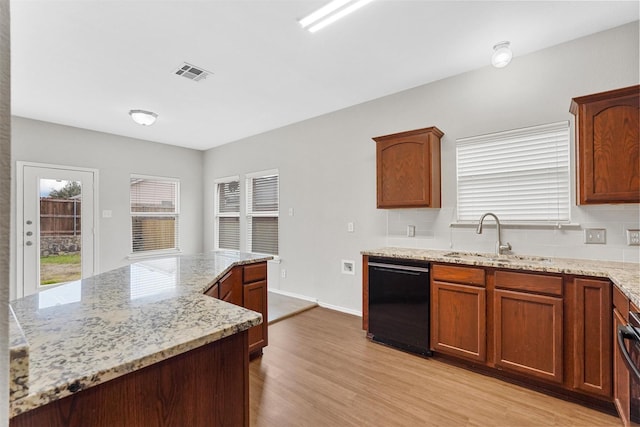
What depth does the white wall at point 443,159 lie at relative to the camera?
2.37 m

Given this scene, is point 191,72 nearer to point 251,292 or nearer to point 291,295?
point 251,292

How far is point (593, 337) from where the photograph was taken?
6.27 feet

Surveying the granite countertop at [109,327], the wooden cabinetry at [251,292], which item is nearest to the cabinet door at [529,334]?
the wooden cabinetry at [251,292]

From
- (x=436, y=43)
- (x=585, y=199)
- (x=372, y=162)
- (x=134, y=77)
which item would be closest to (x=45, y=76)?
(x=134, y=77)

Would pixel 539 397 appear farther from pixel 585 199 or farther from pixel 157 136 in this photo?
pixel 157 136

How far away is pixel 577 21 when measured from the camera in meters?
2.24

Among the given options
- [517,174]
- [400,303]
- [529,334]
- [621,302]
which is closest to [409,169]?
[517,174]

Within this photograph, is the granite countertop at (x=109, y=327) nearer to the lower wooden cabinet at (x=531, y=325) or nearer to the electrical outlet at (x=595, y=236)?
the lower wooden cabinet at (x=531, y=325)

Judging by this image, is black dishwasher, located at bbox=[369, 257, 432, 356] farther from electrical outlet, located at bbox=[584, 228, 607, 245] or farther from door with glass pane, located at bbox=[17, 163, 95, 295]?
door with glass pane, located at bbox=[17, 163, 95, 295]

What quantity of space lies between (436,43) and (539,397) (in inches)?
114

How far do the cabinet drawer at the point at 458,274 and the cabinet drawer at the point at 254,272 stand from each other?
1.55 meters

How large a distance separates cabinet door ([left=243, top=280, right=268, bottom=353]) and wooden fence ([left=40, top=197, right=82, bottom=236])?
3.77m

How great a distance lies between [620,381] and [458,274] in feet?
3.51

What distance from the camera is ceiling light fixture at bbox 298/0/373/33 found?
201cm
